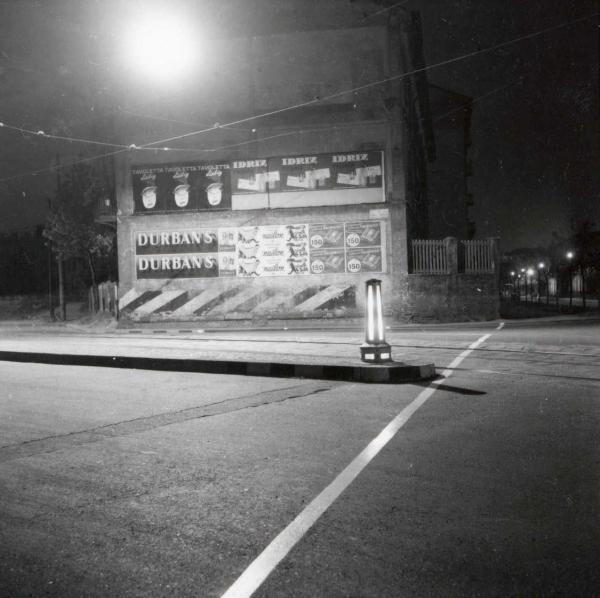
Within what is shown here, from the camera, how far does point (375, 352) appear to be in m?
9.42

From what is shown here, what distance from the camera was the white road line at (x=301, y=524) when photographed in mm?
2824

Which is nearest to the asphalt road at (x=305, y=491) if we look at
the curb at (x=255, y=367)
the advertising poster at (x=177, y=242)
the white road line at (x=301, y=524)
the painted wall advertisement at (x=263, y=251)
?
the white road line at (x=301, y=524)

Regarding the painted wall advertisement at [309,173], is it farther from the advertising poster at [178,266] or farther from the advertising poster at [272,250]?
the advertising poster at [178,266]

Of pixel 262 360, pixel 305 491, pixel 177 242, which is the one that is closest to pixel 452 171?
pixel 177 242

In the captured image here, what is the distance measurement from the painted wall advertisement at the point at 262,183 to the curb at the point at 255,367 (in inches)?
549

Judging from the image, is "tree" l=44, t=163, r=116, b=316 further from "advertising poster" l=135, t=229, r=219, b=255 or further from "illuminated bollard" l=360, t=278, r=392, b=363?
"illuminated bollard" l=360, t=278, r=392, b=363

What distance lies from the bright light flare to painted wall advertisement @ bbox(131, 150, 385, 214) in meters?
4.10

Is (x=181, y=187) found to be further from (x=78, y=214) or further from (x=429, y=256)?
(x=429, y=256)

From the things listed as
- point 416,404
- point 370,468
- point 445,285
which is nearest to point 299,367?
point 416,404

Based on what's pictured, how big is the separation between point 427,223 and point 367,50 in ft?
61.0

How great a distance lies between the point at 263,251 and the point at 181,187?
4.37m

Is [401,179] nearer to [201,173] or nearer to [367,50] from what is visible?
[367,50]

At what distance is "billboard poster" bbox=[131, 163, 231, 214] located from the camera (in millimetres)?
25406

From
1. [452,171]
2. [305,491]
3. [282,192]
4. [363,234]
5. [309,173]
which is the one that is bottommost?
[305,491]
